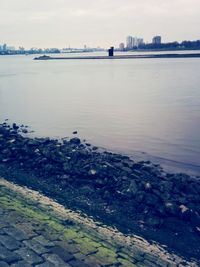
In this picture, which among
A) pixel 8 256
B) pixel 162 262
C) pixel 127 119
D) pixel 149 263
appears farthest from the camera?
pixel 127 119

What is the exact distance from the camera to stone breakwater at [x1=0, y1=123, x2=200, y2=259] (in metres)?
9.42

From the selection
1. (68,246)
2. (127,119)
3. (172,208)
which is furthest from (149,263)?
(127,119)

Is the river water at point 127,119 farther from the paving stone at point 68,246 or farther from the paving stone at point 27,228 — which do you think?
the paving stone at point 27,228

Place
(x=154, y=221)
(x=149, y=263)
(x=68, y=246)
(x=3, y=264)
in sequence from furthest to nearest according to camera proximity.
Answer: (x=154, y=221) < (x=149, y=263) < (x=68, y=246) < (x=3, y=264)

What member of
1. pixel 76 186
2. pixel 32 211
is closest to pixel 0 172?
pixel 76 186

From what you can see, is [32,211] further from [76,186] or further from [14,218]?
[76,186]

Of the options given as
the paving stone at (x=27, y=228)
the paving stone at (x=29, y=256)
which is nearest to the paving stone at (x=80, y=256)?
the paving stone at (x=29, y=256)

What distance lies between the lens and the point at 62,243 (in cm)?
711

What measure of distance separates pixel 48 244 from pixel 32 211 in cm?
202

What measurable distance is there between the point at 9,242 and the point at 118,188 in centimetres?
554

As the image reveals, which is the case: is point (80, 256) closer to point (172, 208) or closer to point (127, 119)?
point (172, 208)

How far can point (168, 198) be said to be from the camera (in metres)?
10.9

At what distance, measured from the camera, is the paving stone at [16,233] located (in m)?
7.04

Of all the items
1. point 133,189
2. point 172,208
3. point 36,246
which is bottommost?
point 172,208
